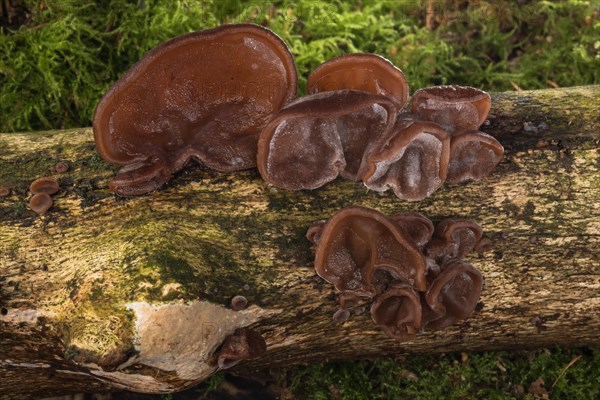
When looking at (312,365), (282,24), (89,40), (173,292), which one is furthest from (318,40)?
(173,292)

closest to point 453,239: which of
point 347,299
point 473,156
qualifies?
point 473,156

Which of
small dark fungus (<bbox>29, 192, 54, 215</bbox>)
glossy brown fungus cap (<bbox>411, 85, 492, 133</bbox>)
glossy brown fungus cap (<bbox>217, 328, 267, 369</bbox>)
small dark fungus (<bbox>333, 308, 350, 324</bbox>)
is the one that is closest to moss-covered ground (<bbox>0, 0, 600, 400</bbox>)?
small dark fungus (<bbox>333, 308, 350, 324</bbox>)

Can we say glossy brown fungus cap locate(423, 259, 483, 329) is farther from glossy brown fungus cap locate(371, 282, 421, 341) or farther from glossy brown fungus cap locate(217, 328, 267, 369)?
glossy brown fungus cap locate(217, 328, 267, 369)

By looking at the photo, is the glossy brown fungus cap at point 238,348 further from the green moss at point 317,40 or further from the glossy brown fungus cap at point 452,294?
the green moss at point 317,40

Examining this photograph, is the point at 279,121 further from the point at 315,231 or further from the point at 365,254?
the point at 365,254

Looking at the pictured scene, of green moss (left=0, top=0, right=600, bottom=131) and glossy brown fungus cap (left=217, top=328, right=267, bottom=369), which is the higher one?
green moss (left=0, top=0, right=600, bottom=131)

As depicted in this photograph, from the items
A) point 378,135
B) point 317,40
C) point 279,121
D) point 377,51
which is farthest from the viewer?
point 377,51

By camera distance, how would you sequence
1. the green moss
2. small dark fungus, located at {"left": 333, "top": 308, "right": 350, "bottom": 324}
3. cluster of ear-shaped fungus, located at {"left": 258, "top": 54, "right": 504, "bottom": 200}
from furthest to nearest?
the green moss → small dark fungus, located at {"left": 333, "top": 308, "right": 350, "bottom": 324} → cluster of ear-shaped fungus, located at {"left": 258, "top": 54, "right": 504, "bottom": 200}
